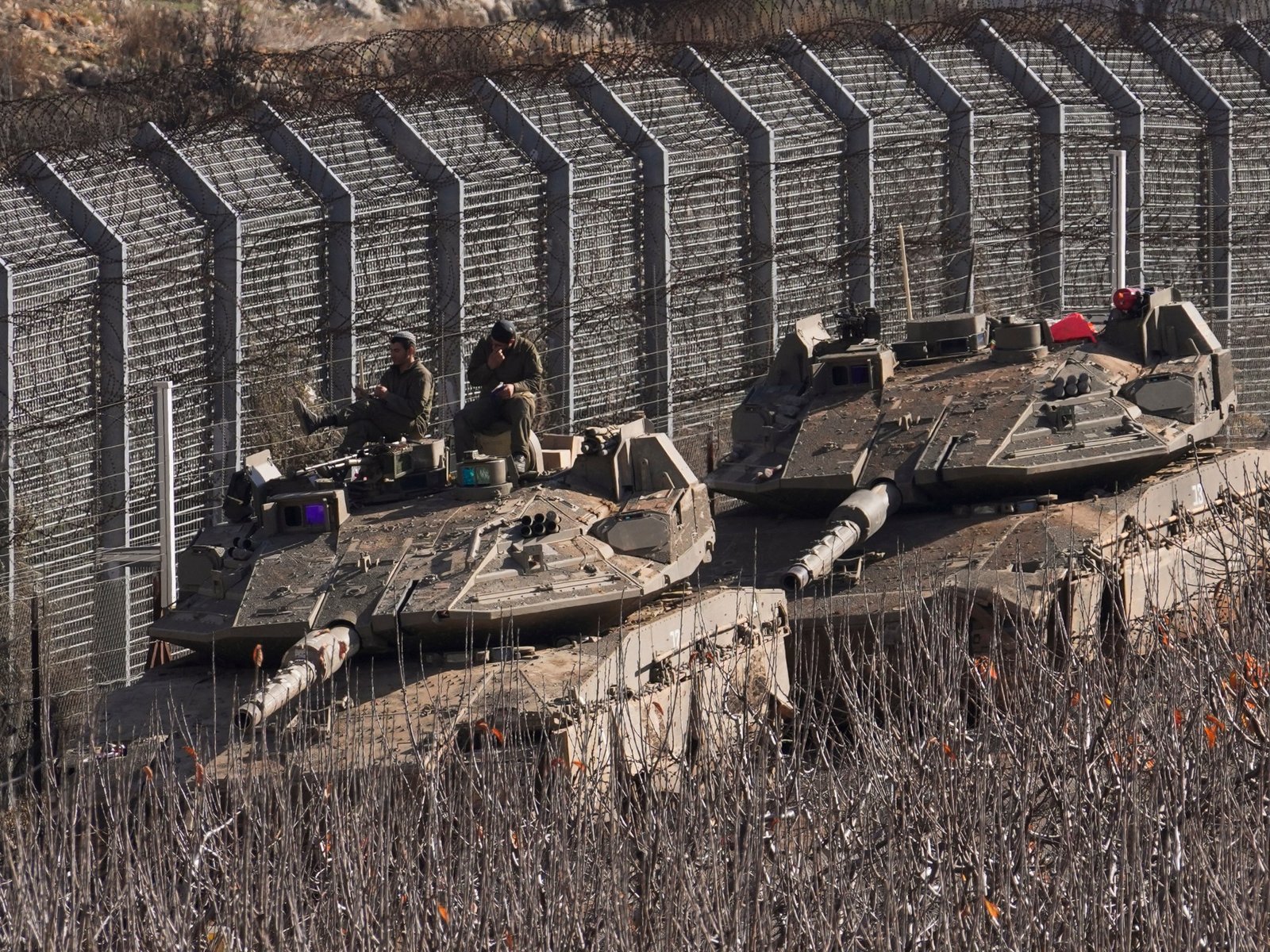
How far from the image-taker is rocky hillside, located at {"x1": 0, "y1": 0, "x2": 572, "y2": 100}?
48250 mm

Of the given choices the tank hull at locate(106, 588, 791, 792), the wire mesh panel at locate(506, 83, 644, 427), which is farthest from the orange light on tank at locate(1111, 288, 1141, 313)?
the tank hull at locate(106, 588, 791, 792)

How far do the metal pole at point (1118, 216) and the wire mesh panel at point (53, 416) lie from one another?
13574mm

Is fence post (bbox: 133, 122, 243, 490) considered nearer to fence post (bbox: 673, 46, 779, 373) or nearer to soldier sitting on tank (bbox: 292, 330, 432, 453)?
soldier sitting on tank (bbox: 292, 330, 432, 453)

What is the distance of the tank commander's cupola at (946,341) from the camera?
80.5 feet

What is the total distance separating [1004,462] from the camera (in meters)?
21.5

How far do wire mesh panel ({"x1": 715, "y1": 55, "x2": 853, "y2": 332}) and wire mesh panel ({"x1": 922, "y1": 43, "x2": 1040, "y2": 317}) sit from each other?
6.81 ft

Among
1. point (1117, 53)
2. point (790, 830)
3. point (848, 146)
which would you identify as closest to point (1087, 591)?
point (790, 830)

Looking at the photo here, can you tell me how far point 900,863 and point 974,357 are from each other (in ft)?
42.0

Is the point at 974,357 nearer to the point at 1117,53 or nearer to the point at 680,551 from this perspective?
the point at 680,551

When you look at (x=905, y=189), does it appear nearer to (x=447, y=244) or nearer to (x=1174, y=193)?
(x=1174, y=193)

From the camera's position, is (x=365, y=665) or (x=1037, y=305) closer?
(x=365, y=665)

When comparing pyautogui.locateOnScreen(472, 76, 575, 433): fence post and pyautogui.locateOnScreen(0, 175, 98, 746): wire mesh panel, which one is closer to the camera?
pyautogui.locateOnScreen(0, 175, 98, 746): wire mesh panel

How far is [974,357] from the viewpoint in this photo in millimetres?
24328

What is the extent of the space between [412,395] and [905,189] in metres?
11.9
